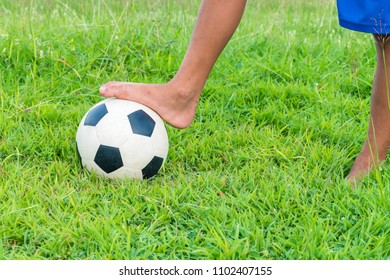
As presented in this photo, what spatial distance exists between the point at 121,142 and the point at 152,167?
0.18 meters

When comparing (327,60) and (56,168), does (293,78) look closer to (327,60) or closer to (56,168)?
(327,60)

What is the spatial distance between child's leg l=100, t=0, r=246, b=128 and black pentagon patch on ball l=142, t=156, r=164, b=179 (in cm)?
25

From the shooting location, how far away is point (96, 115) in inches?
114

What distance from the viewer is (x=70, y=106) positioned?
12.1 feet

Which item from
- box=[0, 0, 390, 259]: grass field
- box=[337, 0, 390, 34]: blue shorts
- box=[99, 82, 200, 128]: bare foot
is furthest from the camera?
box=[99, 82, 200, 128]: bare foot

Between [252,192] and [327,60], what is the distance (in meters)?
1.93

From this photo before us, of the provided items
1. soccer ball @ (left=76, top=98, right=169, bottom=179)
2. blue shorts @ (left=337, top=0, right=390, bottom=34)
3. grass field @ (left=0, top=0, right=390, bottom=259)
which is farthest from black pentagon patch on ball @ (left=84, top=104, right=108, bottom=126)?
blue shorts @ (left=337, top=0, right=390, bottom=34)

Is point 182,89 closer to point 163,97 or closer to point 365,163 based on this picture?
point 163,97

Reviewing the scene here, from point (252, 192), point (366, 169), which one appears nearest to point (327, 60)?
point (366, 169)

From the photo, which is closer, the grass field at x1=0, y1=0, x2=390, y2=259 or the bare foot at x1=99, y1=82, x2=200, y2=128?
the grass field at x1=0, y1=0, x2=390, y2=259

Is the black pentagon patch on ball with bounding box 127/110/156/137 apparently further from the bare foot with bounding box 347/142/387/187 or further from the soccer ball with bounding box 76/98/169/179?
the bare foot with bounding box 347/142/387/187

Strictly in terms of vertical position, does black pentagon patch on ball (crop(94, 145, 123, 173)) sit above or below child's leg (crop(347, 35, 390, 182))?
below

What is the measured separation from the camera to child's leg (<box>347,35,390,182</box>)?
2.85 meters

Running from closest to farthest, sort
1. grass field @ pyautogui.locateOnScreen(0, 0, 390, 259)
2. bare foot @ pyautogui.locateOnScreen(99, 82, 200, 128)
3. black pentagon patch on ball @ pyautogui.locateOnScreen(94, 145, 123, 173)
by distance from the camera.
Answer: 1. grass field @ pyautogui.locateOnScreen(0, 0, 390, 259)
2. black pentagon patch on ball @ pyautogui.locateOnScreen(94, 145, 123, 173)
3. bare foot @ pyautogui.locateOnScreen(99, 82, 200, 128)
